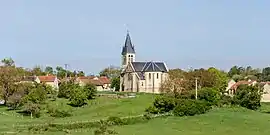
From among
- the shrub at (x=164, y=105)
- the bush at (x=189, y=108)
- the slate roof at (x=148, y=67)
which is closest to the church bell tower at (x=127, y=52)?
the slate roof at (x=148, y=67)

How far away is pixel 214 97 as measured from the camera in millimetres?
91875

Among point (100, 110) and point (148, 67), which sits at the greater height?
point (148, 67)

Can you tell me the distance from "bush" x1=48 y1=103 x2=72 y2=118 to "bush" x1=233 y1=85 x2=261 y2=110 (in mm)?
32974

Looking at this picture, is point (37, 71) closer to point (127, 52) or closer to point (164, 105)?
point (127, 52)

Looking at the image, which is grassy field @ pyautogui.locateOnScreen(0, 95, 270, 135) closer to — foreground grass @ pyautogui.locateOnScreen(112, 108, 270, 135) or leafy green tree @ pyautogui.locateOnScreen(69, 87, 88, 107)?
foreground grass @ pyautogui.locateOnScreen(112, 108, 270, 135)

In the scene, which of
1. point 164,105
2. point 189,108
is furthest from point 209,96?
point 189,108

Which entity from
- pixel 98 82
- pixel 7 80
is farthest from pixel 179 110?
pixel 98 82

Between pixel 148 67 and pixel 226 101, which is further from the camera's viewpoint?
pixel 148 67

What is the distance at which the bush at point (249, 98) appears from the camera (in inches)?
3558

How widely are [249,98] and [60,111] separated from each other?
35.9 m

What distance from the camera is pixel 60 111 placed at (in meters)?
84.3

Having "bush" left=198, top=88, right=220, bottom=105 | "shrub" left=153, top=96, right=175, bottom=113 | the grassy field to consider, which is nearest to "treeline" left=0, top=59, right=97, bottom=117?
the grassy field

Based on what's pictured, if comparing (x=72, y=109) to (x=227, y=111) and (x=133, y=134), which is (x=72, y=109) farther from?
(x=133, y=134)

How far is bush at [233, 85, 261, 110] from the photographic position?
9038 cm
